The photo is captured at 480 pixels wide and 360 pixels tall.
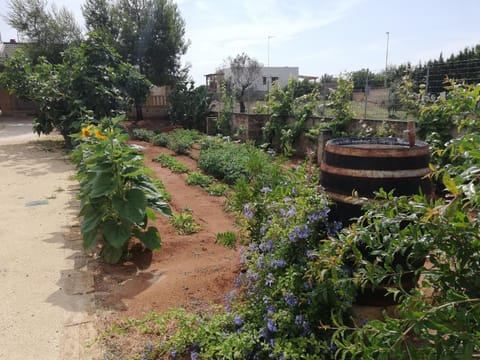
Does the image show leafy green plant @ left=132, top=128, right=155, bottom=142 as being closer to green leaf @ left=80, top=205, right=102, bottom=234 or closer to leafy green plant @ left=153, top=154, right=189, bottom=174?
leafy green plant @ left=153, top=154, right=189, bottom=174

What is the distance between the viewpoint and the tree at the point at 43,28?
17625 mm

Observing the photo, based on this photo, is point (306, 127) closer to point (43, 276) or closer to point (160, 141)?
point (160, 141)

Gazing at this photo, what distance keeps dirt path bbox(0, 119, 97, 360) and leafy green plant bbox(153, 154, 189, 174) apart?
1913 mm

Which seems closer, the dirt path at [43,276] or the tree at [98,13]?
the dirt path at [43,276]

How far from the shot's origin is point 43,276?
2969 mm

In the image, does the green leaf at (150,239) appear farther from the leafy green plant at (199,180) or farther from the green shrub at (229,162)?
the leafy green plant at (199,180)

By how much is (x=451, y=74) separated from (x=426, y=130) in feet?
7.20

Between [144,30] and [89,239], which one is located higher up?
[144,30]

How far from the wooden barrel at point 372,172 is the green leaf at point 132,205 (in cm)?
160

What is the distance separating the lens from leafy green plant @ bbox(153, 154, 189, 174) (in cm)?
707

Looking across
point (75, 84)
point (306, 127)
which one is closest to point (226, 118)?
point (306, 127)

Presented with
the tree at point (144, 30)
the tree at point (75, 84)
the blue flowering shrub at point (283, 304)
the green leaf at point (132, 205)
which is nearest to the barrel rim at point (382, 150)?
the blue flowering shrub at point (283, 304)

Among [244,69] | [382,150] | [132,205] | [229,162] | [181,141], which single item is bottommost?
[229,162]

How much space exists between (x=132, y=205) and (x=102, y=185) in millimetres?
282
